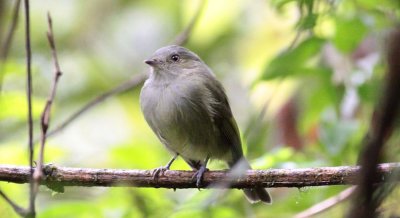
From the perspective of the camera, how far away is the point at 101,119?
7434 millimetres

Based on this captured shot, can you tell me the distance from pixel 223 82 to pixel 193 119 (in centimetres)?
316

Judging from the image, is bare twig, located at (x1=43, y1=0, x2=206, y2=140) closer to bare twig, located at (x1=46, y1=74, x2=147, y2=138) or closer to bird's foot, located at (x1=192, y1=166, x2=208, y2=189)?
bare twig, located at (x1=46, y1=74, x2=147, y2=138)

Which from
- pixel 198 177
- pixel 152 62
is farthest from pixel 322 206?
A: pixel 152 62

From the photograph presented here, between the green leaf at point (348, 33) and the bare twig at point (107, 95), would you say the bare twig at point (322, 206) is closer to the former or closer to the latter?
the green leaf at point (348, 33)

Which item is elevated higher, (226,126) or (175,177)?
(175,177)

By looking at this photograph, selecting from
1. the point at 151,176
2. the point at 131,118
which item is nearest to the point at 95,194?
the point at 151,176

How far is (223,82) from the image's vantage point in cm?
716

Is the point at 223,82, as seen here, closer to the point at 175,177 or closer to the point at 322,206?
the point at 322,206

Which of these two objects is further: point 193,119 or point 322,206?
point 193,119

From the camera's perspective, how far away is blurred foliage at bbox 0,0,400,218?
3369 millimetres

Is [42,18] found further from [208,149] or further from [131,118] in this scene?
[208,149]

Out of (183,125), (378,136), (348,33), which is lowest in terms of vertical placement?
(183,125)

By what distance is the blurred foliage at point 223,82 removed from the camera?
337cm

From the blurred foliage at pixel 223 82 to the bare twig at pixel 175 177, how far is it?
0.45 feet
